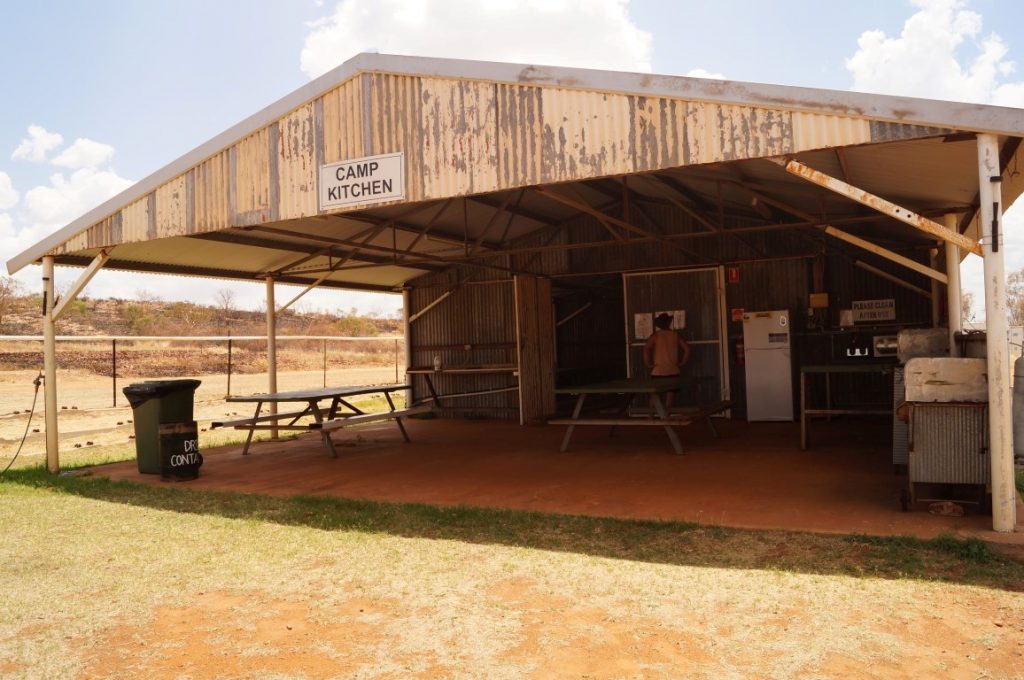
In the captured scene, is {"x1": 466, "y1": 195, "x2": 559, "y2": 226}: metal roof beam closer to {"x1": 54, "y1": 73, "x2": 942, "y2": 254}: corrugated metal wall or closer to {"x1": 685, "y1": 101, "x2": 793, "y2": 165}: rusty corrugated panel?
{"x1": 54, "y1": 73, "x2": 942, "y2": 254}: corrugated metal wall

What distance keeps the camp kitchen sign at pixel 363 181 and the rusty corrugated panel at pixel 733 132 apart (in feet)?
8.54

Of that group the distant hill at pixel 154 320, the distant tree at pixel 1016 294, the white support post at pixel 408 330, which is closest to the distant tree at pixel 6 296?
the distant hill at pixel 154 320

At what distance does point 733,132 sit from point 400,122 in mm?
3002

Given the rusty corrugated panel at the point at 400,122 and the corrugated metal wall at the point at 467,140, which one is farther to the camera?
the rusty corrugated panel at the point at 400,122

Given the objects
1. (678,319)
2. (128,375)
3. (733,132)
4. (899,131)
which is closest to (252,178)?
(733,132)

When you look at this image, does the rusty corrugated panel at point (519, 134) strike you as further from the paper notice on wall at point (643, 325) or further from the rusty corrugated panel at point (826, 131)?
the paper notice on wall at point (643, 325)

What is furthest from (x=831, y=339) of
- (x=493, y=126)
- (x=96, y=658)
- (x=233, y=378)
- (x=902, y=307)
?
(x=233, y=378)

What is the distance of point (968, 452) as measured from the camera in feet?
17.4

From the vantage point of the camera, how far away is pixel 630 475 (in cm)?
747

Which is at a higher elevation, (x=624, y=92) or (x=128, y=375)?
(x=624, y=92)

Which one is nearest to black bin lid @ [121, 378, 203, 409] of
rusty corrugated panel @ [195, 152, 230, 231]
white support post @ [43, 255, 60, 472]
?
white support post @ [43, 255, 60, 472]

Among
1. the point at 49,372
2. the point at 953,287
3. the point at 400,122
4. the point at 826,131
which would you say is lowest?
the point at 49,372

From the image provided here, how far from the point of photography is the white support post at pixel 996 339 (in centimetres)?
488

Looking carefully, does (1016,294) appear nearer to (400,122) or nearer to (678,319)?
(678,319)
